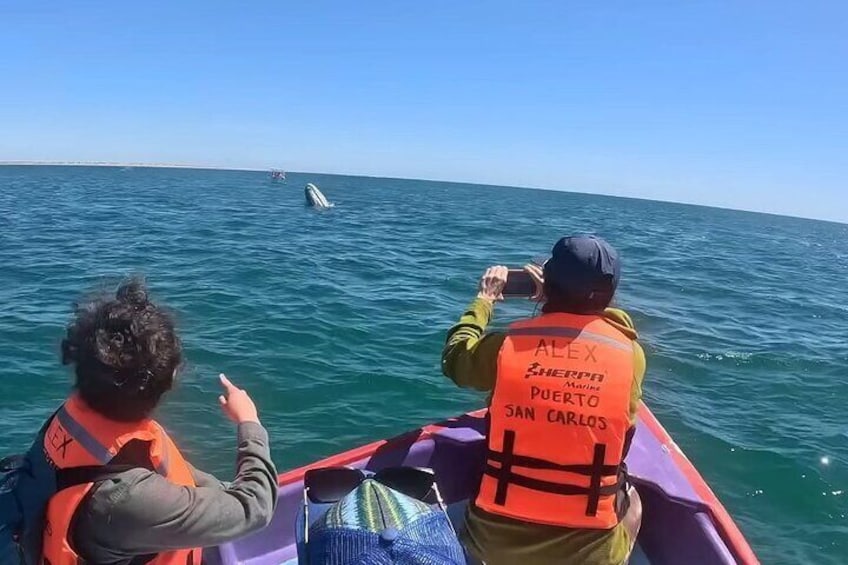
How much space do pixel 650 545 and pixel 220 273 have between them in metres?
13.2

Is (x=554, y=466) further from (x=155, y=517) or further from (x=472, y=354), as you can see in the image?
(x=155, y=517)

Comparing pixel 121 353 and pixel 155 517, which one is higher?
pixel 121 353

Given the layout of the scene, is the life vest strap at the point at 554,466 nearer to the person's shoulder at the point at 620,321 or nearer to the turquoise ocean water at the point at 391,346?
the person's shoulder at the point at 620,321

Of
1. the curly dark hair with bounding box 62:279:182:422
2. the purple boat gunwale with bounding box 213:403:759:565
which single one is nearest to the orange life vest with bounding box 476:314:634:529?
the purple boat gunwale with bounding box 213:403:759:565

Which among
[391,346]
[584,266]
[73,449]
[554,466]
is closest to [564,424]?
[554,466]

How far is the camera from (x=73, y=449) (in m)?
2.31

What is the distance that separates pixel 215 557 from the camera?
12.7ft

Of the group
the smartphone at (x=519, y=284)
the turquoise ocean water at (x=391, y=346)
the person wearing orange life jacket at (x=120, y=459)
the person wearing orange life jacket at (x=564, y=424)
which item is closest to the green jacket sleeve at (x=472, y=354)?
the person wearing orange life jacket at (x=564, y=424)

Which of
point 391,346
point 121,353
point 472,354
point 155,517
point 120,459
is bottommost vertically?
point 391,346

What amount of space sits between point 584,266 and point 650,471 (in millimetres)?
2063

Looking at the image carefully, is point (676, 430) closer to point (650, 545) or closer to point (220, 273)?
point (650, 545)

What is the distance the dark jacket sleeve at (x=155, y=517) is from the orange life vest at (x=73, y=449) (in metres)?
0.05

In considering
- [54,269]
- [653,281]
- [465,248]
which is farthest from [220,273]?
[653,281]

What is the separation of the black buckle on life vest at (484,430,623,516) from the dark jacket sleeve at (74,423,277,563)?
3.79 ft
